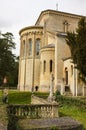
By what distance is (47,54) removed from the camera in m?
40.8

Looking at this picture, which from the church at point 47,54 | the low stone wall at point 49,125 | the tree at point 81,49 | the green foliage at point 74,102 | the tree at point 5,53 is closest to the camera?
the low stone wall at point 49,125

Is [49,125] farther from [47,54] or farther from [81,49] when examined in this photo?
[47,54]

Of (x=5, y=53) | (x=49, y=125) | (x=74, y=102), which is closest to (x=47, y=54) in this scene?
(x=5, y=53)

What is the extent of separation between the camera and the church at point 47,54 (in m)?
38.1

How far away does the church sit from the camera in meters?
38.1

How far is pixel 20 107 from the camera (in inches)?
450

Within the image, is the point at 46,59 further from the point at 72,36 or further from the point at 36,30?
the point at 72,36

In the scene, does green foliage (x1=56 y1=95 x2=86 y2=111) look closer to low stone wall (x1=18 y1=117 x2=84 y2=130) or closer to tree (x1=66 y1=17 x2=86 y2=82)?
tree (x1=66 y1=17 x2=86 y2=82)

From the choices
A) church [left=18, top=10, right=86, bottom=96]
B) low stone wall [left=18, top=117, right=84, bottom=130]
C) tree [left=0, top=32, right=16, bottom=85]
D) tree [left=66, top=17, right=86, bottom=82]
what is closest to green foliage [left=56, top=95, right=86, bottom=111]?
tree [left=66, top=17, right=86, bottom=82]

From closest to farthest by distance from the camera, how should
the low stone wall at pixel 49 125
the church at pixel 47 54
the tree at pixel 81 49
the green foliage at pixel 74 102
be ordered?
the low stone wall at pixel 49 125 < the green foliage at pixel 74 102 < the tree at pixel 81 49 < the church at pixel 47 54

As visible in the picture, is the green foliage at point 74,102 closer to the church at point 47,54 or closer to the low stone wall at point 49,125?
the church at point 47,54

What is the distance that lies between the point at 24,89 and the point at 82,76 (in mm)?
23510

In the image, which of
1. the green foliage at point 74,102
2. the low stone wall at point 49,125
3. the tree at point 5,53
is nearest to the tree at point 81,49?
the green foliage at point 74,102

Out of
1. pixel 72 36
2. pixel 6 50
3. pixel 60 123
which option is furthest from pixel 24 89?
pixel 60 123
